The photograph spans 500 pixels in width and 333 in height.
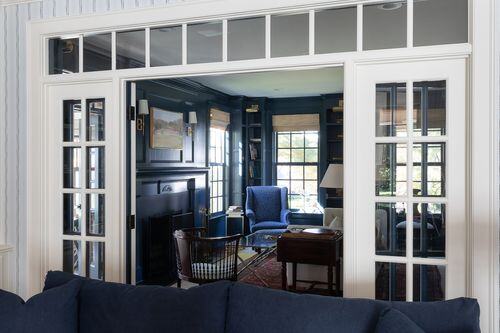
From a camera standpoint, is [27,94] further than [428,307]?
Yes

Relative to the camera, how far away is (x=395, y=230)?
99.3 inches

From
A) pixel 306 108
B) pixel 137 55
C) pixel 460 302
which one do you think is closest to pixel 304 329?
pixel 460 302

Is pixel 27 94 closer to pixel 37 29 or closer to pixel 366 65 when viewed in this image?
pixel 37 29

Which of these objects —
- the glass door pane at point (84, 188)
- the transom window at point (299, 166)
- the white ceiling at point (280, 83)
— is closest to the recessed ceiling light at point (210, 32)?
the glass door pane at point (84, 188)

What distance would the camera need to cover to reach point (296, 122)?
8188 millimetres

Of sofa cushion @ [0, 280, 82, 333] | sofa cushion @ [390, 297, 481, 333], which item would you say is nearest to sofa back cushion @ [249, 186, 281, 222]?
sofa cushion @ [0, 280, 82, 333]

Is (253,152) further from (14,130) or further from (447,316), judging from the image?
(447,316)

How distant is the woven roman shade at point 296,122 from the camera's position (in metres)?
8.12

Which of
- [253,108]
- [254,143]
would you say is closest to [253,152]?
[254,143]

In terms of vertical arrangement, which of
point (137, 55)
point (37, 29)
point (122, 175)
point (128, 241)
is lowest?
point (128, 241)

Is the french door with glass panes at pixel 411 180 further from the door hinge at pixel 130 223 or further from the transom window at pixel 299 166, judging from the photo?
the transom window at pixel 299 166

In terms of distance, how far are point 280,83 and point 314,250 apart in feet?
10.8

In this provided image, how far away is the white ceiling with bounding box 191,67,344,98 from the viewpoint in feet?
20.3

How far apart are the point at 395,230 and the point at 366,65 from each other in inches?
37.9
